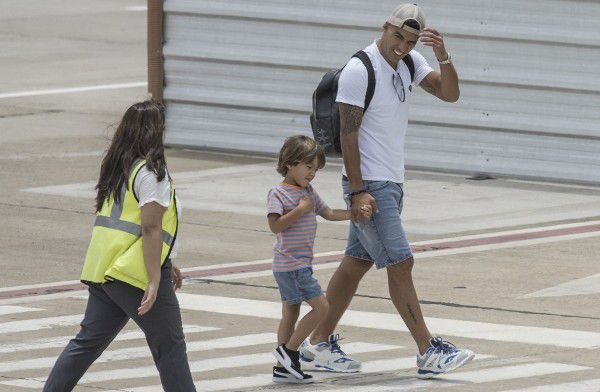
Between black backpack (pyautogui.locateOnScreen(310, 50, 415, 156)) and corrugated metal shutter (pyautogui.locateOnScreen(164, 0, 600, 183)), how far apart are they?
814 cm

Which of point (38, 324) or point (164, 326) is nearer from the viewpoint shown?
point (164, 326)

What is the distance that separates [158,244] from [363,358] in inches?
108

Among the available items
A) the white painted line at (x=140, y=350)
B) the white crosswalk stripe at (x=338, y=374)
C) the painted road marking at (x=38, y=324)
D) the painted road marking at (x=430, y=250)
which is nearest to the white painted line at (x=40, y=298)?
the painted road marking at (x=430, y=250)

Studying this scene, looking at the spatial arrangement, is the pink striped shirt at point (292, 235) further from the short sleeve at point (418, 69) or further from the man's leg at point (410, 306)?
the short sleeve at point (418, 69)

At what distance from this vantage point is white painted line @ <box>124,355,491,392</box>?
9.63m

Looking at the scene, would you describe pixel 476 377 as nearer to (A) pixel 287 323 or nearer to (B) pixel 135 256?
(A) pixel 287 323

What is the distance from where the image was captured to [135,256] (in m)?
8.05

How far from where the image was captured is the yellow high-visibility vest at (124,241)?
317 inches

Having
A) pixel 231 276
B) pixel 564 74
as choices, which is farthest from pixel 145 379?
pixel 564 74

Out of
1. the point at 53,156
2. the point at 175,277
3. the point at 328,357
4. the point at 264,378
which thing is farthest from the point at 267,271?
the point at 53,156

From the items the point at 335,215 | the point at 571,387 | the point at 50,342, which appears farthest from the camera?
the point at 50,342

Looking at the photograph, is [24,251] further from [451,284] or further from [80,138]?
[80,138]

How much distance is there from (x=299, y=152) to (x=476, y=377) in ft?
5.28

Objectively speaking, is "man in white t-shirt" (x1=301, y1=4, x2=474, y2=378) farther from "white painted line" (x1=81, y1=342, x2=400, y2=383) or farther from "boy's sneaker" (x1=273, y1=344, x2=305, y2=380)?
"white painted line" (x1=81, y1=342, x2=400, y2=383)
